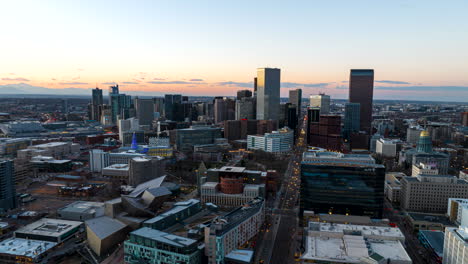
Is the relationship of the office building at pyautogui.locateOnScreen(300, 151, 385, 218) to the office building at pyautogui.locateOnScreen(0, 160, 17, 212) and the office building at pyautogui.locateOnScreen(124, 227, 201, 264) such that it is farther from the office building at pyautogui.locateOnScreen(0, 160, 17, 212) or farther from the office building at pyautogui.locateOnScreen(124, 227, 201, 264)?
the office building at pyautogui.locateOnScreen(0, 160, 17, 212)

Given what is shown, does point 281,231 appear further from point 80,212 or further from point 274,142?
point 274,142

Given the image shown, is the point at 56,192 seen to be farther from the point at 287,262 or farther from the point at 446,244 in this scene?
the point at 446,244

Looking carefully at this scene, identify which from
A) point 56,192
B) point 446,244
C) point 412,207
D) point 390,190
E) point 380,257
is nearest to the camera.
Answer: point 380,257

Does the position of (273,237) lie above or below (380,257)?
below

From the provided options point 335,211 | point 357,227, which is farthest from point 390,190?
point 357,227

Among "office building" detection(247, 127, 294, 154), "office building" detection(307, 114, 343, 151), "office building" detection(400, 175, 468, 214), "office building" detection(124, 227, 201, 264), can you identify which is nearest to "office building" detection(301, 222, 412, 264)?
"office building" detection(124, 227, 201, 264)

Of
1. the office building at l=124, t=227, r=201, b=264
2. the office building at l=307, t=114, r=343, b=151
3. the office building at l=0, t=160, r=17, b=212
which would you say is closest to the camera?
the office building at l=124, t=227, r=201, b=264
